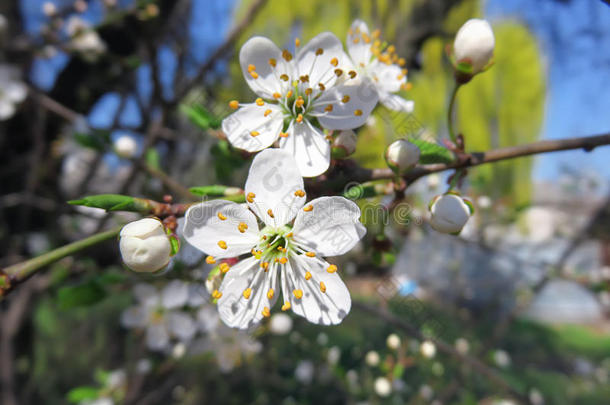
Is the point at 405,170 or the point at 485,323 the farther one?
the point at 485,323

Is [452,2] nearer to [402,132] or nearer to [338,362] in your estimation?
[402,132]

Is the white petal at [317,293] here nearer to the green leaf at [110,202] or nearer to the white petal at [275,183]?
the white petal at [275,183]

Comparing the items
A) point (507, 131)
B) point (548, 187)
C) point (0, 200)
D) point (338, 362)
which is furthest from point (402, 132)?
point (548, 187)

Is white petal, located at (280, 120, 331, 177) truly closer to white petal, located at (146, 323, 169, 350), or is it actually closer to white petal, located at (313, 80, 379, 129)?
white petal, located at (313, 80, 379, 129)

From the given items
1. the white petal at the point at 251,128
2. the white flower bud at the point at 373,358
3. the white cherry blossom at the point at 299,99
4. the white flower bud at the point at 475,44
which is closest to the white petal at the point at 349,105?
the white cherry blossom at the point at 299,99

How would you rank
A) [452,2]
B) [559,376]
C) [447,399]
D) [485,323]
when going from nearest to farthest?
[452,2] < [447,399] < [559,376] < [485,323]

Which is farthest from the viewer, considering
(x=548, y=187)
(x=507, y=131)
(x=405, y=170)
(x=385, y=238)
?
(x=548, y=187)
